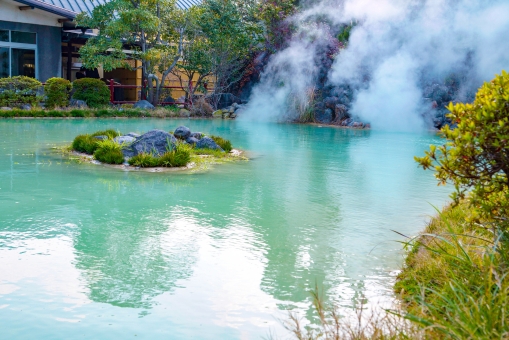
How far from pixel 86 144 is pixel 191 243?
20.4 feet

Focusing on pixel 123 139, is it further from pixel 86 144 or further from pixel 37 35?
pixel 37 35

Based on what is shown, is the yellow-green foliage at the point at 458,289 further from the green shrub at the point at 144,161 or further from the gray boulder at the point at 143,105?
the gray boulder at the point at 143,105

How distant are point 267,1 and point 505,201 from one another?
76.3 ft

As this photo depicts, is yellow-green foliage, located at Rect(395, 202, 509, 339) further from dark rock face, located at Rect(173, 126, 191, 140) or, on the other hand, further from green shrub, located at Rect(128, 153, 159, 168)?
dark rock face, located at Rect(173, 126, 191, 140)

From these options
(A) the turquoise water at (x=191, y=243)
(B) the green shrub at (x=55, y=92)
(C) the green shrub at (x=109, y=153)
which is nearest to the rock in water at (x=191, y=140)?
(A) the turquoise water at (x=191, y=243)

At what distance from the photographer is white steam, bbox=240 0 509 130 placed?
69.7ft

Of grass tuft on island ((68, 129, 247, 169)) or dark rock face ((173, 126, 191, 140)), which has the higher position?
dark rock face ((173, 126, 191, 140))

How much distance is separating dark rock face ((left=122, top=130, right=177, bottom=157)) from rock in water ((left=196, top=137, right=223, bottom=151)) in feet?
4.98

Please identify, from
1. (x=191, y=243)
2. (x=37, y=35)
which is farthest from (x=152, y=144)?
(x=37, y=35)

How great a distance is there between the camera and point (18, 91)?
20.8 metres

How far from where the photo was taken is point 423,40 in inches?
875

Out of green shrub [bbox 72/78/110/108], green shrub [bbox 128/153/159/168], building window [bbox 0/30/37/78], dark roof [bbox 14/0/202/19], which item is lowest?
green shrub [bbox 128/153/159/168]

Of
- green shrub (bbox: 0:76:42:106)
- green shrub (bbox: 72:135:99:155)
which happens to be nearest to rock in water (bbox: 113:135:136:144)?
green shrub (bbox: 72:135:99:155)

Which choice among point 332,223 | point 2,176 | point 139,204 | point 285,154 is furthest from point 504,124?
point 285,154
